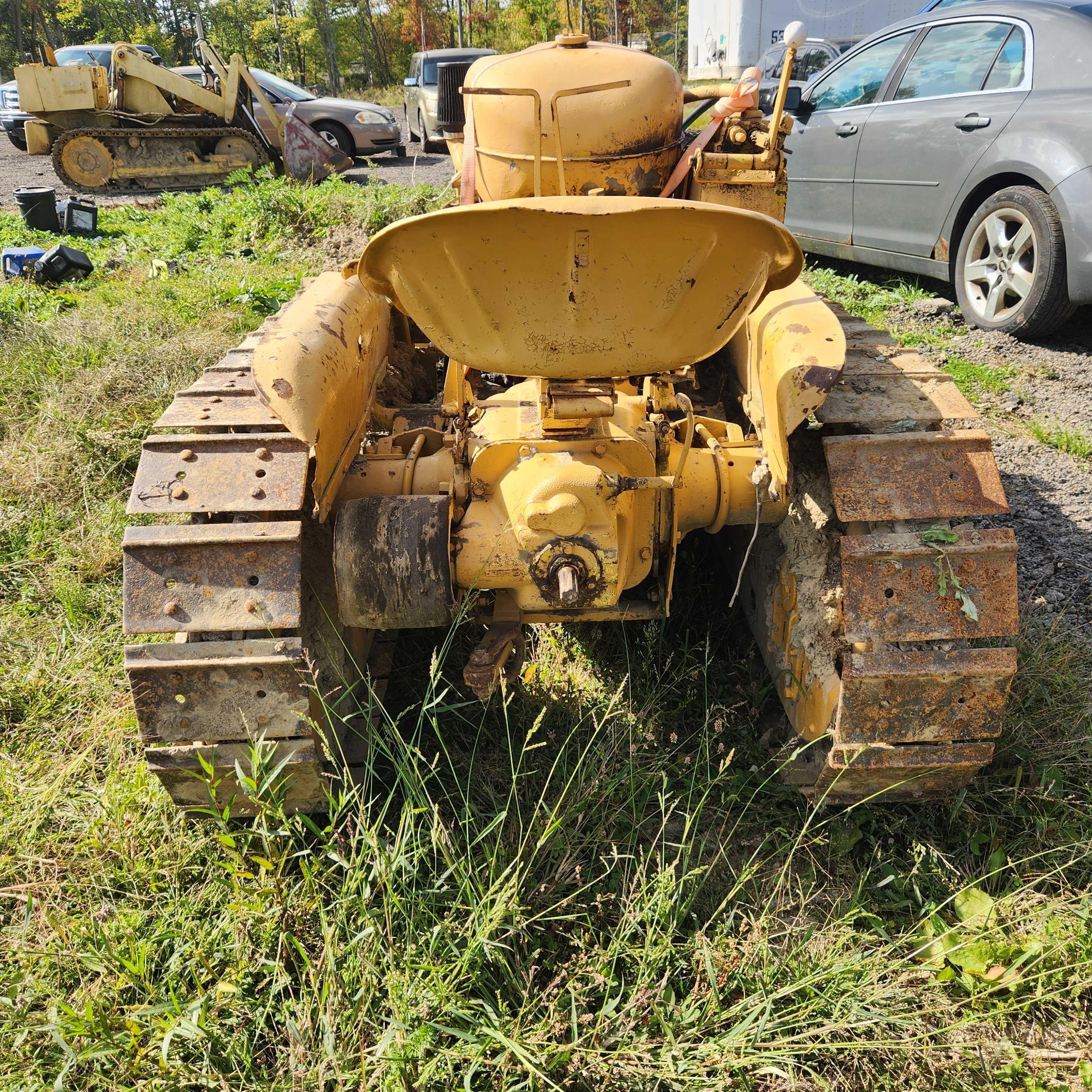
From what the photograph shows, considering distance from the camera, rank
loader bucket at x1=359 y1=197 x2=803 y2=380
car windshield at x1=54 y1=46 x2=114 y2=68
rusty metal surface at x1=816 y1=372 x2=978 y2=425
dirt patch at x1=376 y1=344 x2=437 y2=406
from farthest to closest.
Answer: car windshield at x1=54 y1=46 x2=114 y2=68 < dirt patch at x1=376 y1=344 x2=437 y2=406 < rusty metal surface at x1=816 y1=372 x2=978 y2=425 < loader bucket at x1=359 y1=197 x2=803 y2=380

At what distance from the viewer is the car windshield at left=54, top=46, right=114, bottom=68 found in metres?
16.9

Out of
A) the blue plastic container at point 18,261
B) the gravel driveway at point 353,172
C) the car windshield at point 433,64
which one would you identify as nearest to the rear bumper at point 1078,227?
the gravel driveway at point 353,172

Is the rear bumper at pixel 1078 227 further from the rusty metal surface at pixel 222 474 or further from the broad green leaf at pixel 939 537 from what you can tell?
the rusty metal surface at pixel 222 474

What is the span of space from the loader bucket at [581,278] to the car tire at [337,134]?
14.1 meters

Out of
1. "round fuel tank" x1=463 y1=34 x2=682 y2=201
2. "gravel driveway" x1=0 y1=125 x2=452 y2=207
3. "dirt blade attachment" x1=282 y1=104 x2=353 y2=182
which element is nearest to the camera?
"round fuel tank" x1=463 y1=34 x2=682 y2=201

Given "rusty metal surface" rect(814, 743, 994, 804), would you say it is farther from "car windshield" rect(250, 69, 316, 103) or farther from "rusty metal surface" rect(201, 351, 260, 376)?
"car windshield" rect(250, 69, 316, 103)

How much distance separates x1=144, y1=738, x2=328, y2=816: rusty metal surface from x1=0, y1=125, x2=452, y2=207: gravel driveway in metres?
9.69

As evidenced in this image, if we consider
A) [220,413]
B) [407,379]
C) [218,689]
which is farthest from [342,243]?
Answer: [218,689]

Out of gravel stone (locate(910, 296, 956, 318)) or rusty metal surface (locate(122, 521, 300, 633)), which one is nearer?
rusty metal surface (locate(122, 521, 300, 633))

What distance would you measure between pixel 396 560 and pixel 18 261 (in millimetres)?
7534

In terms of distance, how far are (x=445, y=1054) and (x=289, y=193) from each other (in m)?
8.78

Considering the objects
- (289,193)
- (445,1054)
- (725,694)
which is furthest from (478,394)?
(289,193)

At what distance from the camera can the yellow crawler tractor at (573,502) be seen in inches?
75.6

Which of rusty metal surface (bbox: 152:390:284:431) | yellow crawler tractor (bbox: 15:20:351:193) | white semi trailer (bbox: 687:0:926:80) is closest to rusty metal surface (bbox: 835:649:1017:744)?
rusty metal surface (bbox: 152:390:284:431)
